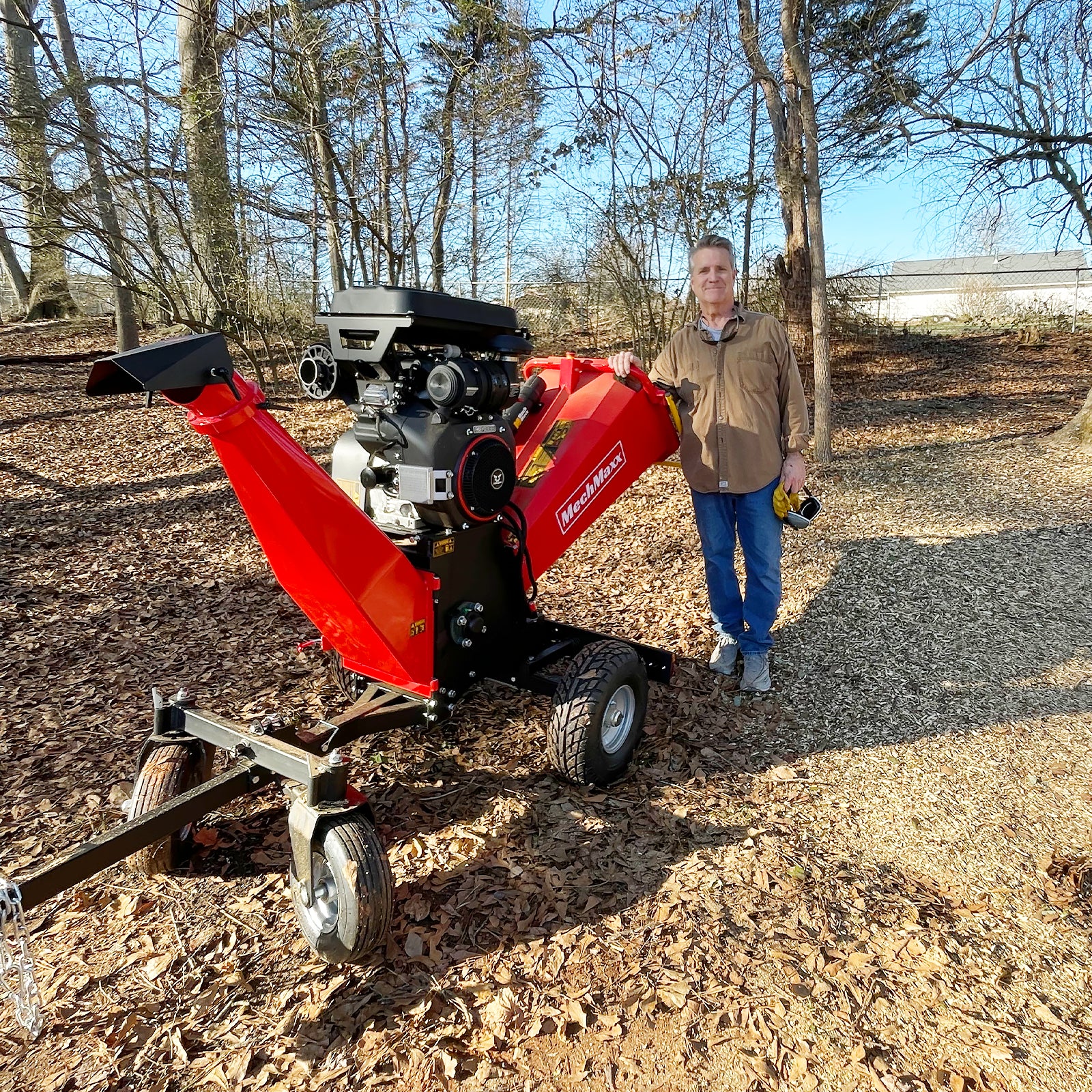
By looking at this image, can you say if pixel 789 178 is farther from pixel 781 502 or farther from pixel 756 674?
pixel 756 674

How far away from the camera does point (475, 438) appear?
113 inches

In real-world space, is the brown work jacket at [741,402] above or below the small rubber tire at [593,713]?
above

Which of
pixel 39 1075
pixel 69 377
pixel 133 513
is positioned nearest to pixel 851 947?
pixel 39 1075

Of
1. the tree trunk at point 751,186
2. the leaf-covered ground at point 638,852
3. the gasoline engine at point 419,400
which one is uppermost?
the tree trunk at point 751,186

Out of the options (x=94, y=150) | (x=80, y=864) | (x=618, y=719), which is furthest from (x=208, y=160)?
(x=80, y=864)

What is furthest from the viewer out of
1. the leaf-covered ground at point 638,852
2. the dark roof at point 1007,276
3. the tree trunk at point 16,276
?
the dark roof at point 1007,276

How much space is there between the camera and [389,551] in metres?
2.70

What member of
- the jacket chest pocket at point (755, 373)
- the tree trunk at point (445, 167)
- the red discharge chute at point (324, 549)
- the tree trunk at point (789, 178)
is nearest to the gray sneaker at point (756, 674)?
the jacket chest pocket at point (755, 373)

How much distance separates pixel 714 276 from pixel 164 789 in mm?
2989

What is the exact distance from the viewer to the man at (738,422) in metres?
3.80

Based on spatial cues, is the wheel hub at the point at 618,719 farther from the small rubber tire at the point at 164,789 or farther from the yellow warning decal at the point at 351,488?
the small rubber tire at the point at 164,789

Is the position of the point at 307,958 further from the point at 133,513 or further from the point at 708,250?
the point at 133,513

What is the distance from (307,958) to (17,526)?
509 cm

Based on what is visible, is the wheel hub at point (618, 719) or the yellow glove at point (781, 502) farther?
the yellow glove at point (781, 502)
